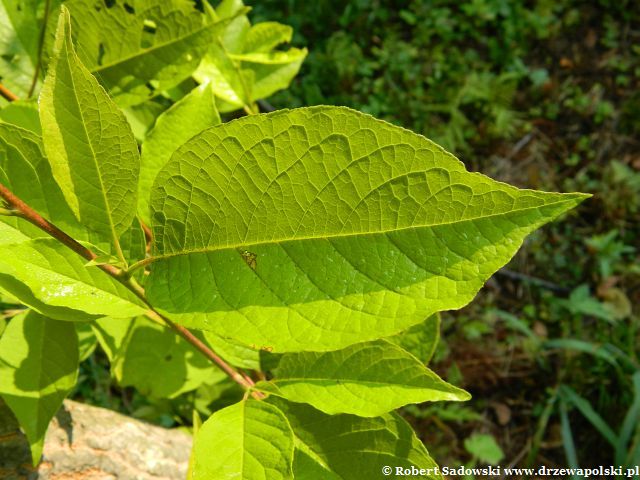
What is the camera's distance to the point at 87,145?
0.67m

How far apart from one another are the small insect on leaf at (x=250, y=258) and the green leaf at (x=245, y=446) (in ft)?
0.91

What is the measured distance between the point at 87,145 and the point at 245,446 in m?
Answer: 0.48

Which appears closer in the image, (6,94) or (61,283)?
(61,283)

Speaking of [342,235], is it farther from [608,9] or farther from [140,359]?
[608,9]

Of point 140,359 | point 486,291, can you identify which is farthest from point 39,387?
point 486,291

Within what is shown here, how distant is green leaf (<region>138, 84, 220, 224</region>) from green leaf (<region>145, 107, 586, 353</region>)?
26 cm

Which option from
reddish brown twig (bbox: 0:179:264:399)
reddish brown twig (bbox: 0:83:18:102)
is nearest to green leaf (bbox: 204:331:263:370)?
reddish brown twig (bbox: 0:179:264:399)

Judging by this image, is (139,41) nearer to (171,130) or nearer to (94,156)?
(171,130)

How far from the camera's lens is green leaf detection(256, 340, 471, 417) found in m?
0.87

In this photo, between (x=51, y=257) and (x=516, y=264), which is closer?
(x=51, y=257)

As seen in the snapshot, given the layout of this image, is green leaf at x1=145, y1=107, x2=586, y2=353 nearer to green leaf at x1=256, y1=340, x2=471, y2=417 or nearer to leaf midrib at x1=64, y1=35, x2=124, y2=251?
leaf midrib at x1=64, y1=35, x2=124, y2=251

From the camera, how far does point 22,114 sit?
933mm

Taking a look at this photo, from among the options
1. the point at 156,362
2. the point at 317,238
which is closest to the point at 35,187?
the point at 317,238

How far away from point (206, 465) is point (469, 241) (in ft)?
1.61
